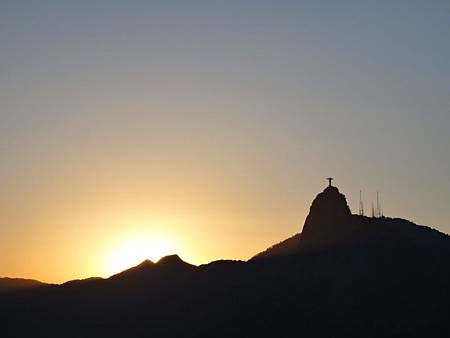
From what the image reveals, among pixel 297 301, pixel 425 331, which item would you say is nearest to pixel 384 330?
pixel 425 331

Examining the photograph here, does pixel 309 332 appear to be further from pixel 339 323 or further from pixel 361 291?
pixel 361 291

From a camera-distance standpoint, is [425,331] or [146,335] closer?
[425,331]

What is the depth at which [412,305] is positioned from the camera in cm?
18788

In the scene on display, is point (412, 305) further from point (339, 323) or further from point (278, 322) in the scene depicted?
point (278, 322)

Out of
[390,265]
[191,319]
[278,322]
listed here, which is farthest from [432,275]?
[191,319]

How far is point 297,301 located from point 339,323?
11598mm

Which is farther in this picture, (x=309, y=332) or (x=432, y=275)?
(x=432, y=275)

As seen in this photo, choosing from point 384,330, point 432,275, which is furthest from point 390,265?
point 384,330

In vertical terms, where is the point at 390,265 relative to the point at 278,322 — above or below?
above

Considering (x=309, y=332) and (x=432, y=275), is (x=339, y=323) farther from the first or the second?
(x=432, y=275)

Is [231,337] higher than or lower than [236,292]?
lower

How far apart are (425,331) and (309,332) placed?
22280mm

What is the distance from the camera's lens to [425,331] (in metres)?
180

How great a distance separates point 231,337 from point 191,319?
12422 millimetres
